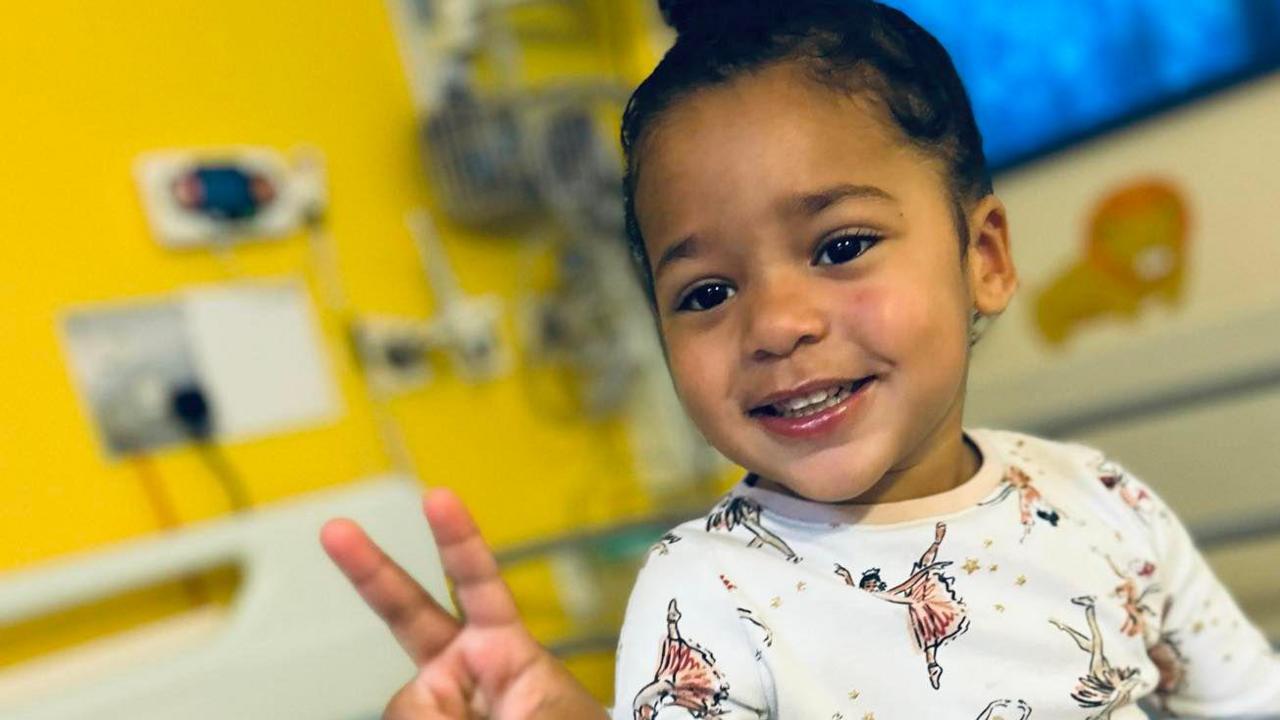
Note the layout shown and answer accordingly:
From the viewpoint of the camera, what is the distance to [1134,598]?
602mm

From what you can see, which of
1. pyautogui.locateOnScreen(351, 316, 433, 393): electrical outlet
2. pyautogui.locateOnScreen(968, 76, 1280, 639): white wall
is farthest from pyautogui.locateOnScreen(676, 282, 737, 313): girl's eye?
pyautogui.locateOnScreen(351, 316, 433, 393): electrical outlet

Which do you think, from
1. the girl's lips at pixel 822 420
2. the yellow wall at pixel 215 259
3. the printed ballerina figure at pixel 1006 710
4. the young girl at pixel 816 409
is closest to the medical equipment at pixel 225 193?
the yellow wall at pixel 215 259

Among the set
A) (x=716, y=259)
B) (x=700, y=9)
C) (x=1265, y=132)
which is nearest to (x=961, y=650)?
(x=716, y=259)

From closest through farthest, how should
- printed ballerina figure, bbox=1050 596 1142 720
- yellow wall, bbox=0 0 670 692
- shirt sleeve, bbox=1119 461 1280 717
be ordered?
printed ballerina figure, bbox=1050 596 1142 720, shirt sleeve, bbox=1119 461 1280 717, yellow wall, bbox=0 0 670 692

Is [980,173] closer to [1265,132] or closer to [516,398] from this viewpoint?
[1265,132]

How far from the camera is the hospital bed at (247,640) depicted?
86 cm

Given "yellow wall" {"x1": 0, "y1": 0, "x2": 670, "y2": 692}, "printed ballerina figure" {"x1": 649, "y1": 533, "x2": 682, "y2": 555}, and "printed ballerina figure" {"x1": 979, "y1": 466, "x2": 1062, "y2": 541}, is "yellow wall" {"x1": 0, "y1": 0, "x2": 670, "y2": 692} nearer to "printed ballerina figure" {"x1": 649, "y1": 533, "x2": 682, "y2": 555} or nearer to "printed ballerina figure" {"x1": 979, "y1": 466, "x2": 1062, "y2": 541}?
"printed ballerina figure" {"x1": 649, "y1": 533, "x2": 682, "y2": 555}

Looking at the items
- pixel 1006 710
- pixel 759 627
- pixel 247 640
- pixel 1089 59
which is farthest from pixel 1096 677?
pixel 1089 59

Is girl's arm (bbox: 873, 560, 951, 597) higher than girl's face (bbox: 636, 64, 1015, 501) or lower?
lower

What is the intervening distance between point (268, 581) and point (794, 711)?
0.63m

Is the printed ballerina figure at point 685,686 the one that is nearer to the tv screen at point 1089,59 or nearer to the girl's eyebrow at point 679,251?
the girl's eyebrow at point 679,251

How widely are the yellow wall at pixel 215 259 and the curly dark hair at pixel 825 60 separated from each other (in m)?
0.43

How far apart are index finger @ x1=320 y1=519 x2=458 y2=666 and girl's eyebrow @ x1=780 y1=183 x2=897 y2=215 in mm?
246

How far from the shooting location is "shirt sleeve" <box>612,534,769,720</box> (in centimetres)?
49
